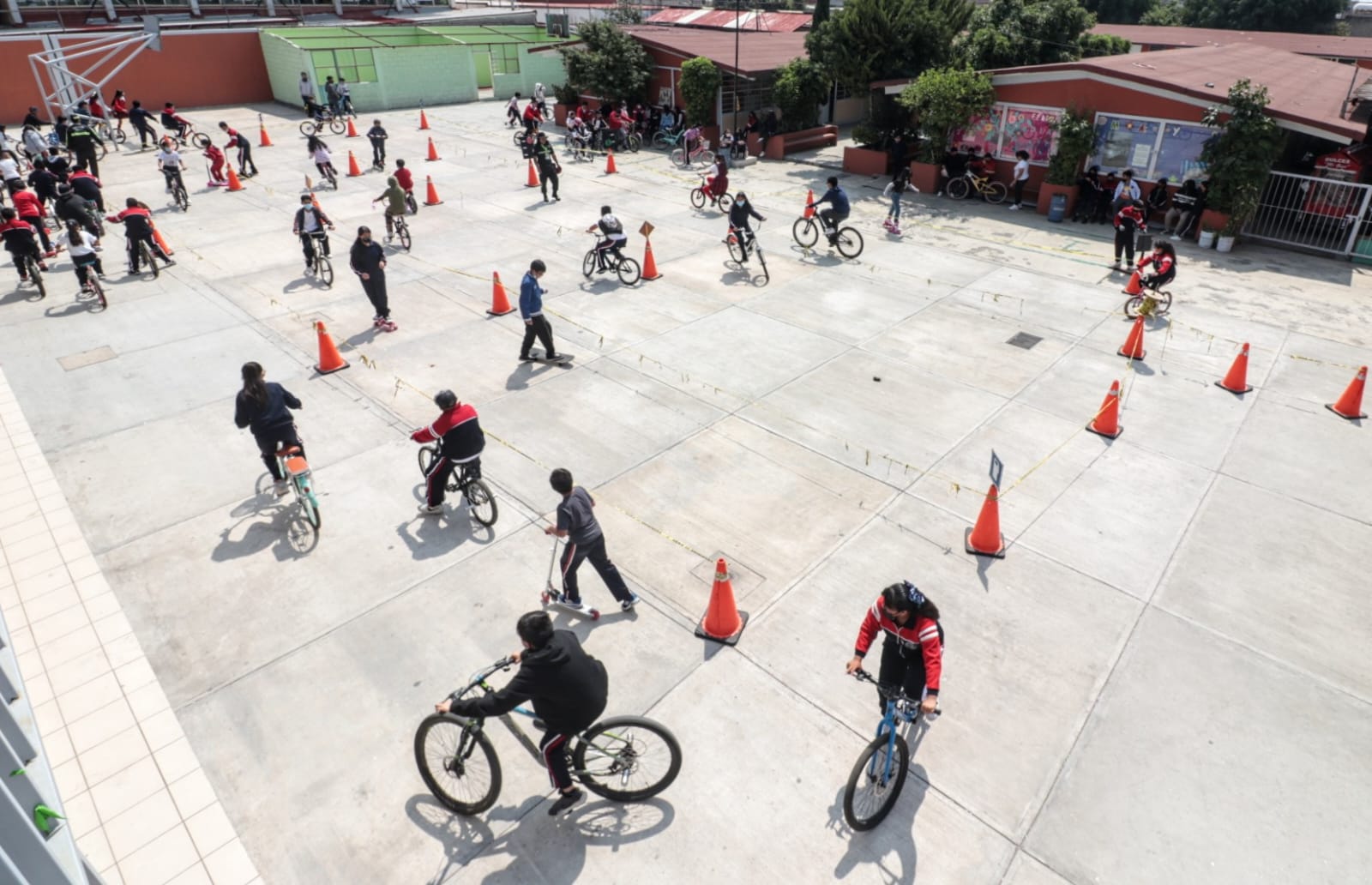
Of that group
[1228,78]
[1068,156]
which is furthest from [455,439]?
[1228,78]

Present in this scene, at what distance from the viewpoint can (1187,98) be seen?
57.3 ft

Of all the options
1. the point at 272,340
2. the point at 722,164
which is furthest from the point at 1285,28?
the point at 272,340

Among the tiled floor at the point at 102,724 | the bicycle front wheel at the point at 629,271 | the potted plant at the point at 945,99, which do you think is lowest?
the tiled floor at the point at 102,724

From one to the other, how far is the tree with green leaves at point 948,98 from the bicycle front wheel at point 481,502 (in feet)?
57.6

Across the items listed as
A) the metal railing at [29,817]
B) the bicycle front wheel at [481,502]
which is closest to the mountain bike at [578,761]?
the metal railing at [29,817]

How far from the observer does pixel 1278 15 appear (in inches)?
2082

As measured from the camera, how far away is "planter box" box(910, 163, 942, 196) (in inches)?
861

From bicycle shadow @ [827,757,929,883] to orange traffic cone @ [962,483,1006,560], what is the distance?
2.91m

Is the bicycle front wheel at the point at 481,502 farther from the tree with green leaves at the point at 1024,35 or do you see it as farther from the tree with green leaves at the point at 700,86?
the tree with green leaves at the point at 700,86

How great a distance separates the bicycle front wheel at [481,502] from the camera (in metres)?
8.00

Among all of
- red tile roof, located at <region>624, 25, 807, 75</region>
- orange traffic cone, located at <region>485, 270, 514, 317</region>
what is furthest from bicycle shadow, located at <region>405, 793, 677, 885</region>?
red tile roof, located at <region>624, 25, 807, 75</region>

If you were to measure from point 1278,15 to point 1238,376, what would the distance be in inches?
2357

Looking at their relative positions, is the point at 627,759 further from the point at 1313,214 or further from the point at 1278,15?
the point at 1278,15

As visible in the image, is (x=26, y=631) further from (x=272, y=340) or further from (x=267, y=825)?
(x=272, y=340)
